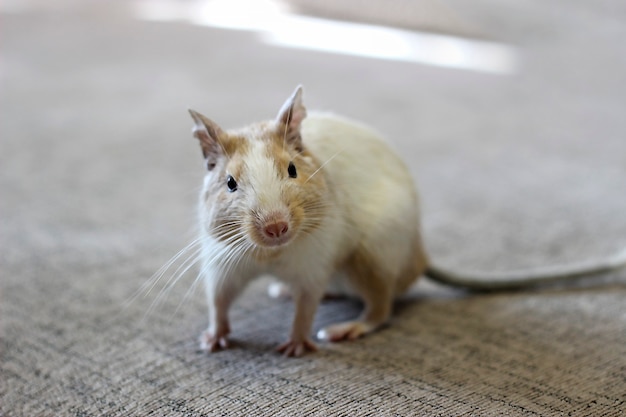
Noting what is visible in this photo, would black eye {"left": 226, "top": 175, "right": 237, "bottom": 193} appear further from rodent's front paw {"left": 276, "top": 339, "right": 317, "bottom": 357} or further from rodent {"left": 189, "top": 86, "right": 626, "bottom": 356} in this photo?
rodent's front paw {"left": 276, "top": 339, "right": 317, "bottom": 357}

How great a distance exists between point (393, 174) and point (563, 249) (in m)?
0.91

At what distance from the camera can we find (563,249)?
2.60 meters

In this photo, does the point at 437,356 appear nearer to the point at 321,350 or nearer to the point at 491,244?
the point at 321,350

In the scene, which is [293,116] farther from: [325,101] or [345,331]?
[325,101]

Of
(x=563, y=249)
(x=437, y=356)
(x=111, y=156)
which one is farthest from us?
(x=111, y=156)

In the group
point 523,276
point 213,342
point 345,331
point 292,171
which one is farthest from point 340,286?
point 523,276

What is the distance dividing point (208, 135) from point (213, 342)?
60 centimetres

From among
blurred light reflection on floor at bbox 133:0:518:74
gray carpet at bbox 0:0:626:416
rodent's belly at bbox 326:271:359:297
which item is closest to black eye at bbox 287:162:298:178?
rodent's belly at bbox 326:271:359:297

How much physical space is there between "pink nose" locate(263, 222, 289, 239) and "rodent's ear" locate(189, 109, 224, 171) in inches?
10.6

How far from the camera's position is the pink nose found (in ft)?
5.16

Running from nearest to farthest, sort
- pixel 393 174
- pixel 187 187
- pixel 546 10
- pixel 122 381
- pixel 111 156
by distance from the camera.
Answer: pixel 122 381 → pixel 393 174 → pixel 187 187 → pixel 111 156 → pixel 546 10

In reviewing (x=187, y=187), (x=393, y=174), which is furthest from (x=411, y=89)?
(x=393, y=174)

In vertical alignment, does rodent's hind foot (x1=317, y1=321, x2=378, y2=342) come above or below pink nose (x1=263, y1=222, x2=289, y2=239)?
below

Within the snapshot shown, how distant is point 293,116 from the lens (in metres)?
1.74
